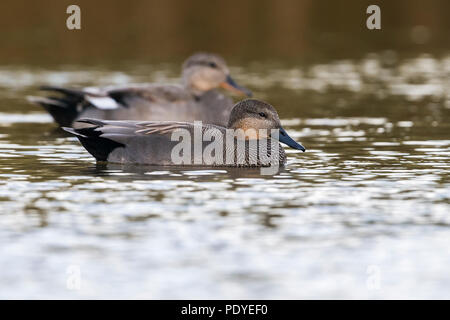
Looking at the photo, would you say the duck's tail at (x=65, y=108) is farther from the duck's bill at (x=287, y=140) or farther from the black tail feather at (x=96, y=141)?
the duck's bill at (x=287, y=140)

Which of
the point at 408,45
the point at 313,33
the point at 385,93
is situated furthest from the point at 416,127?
the point at 313,33

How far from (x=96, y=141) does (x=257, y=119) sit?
1789 millimetres

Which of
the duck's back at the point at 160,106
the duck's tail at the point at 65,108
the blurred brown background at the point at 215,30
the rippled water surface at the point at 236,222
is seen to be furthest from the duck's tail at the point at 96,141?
the blurred brown background at the point at 215,30

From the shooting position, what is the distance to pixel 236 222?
922cm

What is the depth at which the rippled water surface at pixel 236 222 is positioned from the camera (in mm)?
7512

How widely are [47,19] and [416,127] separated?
1981cm

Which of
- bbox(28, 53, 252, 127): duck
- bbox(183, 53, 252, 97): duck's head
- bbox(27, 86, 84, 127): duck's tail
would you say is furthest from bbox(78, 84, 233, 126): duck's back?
bbox(183, 53, 252, 97): duck's head

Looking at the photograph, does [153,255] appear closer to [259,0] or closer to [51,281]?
[51,281]

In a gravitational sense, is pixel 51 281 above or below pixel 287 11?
below

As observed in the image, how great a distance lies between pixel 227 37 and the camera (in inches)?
1246

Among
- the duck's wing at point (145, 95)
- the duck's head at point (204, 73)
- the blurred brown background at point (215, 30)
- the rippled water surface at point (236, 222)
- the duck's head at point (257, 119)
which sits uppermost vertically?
the blurred brown background at point (215, 30)

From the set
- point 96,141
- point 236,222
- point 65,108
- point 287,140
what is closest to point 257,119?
point 287,140

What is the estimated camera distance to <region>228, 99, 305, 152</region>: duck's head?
12664 mm

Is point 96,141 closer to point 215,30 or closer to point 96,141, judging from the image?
point 96,141
